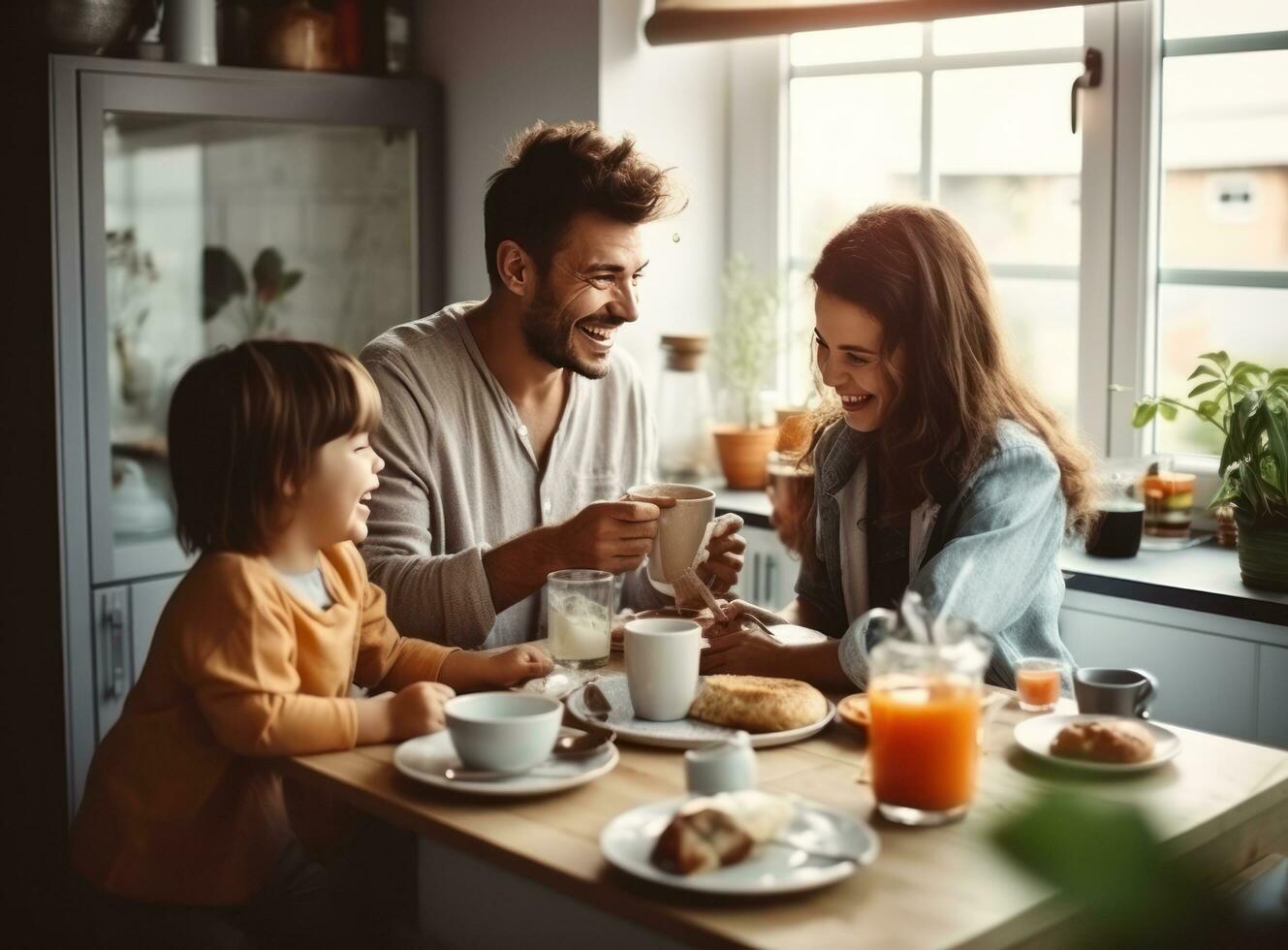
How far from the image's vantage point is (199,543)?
5.08 ft

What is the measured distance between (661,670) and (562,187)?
999mm

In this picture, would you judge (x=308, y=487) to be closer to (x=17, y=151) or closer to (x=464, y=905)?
(x=464, y=905)

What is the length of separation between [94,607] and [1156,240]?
6.96ft

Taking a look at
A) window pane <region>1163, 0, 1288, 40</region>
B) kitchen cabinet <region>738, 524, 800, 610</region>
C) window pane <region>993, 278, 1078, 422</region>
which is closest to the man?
kitchen cabinet <region>738, 524, 800, 610</region>

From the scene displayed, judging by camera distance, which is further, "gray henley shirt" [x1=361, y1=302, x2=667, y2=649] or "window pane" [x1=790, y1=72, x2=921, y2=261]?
"window pane" [x1=790, y1=72, x2=921, y2=261]

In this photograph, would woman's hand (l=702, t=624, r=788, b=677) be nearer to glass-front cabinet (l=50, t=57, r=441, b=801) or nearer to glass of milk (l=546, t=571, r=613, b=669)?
glass of milk (l=546, t=571, r=613, b=669)

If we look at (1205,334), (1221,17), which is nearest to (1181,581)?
(1205,334)

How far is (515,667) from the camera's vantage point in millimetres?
1654

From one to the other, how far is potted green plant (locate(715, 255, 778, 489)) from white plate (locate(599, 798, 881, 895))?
189 centimetres

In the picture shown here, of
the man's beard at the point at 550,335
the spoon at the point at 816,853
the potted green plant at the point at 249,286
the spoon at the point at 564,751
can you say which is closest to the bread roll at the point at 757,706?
the spoon at the point at 564,751

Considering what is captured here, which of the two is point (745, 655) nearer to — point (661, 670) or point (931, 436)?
point (661, 670)

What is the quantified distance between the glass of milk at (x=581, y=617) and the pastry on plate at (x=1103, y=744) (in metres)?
0.56

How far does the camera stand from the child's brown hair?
1.50m

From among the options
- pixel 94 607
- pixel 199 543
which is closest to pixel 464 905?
pixel 199 543
